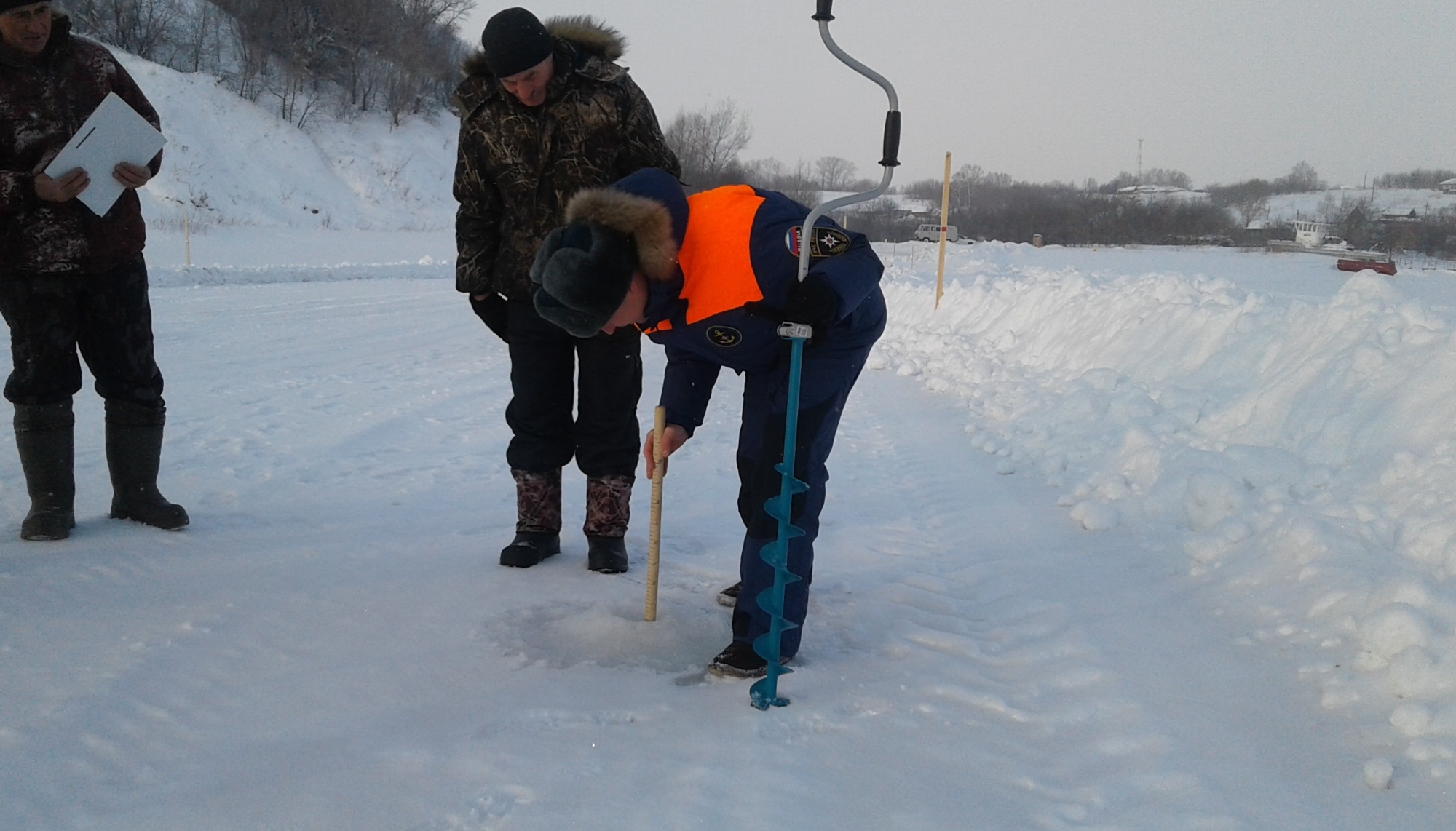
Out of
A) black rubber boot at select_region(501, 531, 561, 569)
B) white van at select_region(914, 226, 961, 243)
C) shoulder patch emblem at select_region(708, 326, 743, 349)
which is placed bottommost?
black rubber boot at select_region(501, 531, 561, 569)

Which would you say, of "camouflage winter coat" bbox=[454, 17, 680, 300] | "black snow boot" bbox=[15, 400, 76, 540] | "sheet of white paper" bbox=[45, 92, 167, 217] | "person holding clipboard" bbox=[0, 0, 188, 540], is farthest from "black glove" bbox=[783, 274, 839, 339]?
"black snow boot" bbox=[15, 400, 76, 540]

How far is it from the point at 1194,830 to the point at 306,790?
1.79 meters

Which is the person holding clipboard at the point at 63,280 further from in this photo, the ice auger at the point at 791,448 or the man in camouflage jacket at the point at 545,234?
the ice auger at the point at 791,448

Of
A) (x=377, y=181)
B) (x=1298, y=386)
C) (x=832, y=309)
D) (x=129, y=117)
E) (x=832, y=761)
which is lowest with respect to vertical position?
(x=832, y=761)

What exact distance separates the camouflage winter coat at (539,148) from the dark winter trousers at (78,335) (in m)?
1.17

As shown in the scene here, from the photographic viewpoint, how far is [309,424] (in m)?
5.45

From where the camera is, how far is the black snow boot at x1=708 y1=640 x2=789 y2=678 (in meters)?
2.61

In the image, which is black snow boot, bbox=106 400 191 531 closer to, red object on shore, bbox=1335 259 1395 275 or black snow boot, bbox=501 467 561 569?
black snow boot, bbox=501 467 561 569

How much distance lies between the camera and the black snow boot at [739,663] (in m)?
2.61

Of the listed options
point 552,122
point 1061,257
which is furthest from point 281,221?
point 552,122

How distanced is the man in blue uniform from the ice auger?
4 cm

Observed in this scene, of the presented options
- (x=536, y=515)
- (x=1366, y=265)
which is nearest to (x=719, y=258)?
(x=536, y=515)

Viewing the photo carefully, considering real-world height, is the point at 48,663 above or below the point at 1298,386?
below

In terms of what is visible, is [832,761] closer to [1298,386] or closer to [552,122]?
[552,122]
